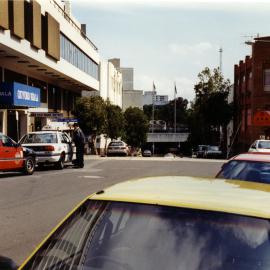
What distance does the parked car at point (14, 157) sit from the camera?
18469 mm

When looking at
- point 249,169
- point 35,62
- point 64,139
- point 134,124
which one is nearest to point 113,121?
point 35,62

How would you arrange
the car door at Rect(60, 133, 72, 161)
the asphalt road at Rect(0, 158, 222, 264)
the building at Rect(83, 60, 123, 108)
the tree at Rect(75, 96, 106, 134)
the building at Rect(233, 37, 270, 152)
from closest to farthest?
the asphalt road at Rect(0, 158, 222, 264)
the car door at Rect(60, 133, 72, 161)
the tree at Rect(75, 96, 106, 134)
the building at Rect(233, 37, 270, 152)
the building at Rect(83, 60, 123, 108)

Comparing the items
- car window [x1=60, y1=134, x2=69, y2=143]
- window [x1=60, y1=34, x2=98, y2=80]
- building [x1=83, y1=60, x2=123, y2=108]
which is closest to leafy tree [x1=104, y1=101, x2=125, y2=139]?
window [x1=60, y1=34, x2=98, y2=80]

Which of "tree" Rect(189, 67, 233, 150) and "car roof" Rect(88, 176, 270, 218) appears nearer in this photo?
"car roof" Rect(88, 176, 270, 218)

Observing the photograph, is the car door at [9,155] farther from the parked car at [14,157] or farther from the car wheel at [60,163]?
the car wheel at [60,163]

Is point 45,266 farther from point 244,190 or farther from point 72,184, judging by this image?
point 72,184

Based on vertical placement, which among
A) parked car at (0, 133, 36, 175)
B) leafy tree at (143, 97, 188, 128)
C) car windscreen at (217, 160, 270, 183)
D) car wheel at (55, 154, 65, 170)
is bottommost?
car wheel at (55, 154, 65, 170)

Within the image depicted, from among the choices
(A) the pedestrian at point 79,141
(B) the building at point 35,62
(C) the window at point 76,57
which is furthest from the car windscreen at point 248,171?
(C) the window at point 76,57

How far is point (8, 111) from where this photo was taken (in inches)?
1325

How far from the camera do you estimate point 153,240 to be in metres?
3.04

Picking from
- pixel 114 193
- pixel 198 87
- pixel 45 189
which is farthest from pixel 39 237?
pixel 198 87

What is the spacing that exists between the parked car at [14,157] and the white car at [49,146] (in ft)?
6.85

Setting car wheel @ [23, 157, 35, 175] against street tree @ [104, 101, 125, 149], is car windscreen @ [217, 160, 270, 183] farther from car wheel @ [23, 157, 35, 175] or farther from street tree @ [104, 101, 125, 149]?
street tree @ [104, 101, 125, 149]

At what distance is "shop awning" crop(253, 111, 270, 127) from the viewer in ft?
161
